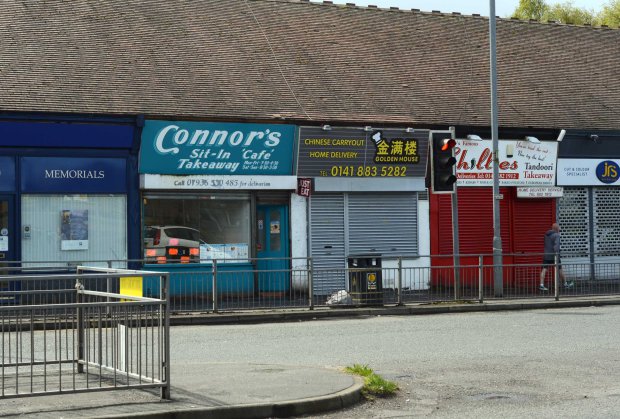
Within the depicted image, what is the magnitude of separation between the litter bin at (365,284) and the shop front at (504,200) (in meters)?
6.27

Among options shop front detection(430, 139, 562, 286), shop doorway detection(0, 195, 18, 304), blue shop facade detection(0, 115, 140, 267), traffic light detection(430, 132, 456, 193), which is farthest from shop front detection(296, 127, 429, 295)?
shop doorway detection(0, 195, 18, 304)

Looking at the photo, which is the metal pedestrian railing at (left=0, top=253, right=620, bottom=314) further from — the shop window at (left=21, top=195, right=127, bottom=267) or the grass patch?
the grass patch

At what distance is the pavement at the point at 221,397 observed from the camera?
29.4 ft

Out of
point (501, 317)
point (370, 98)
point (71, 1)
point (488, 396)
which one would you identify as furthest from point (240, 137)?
point (488, 396)

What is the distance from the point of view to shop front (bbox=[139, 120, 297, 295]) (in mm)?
24500

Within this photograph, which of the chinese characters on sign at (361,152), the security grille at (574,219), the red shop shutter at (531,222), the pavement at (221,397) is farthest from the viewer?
the security grille at (574,219)

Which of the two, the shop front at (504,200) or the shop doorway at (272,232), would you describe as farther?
the shop front at (504,200)

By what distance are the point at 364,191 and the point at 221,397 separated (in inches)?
690

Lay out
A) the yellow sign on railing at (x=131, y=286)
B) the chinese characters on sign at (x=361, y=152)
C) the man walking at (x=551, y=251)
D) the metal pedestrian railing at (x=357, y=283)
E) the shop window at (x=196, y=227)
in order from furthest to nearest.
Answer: the chinese characters on sign at (x=361, y=152) → the shop window at (x=196, y=227) → the man walking at (x=551, y=251) → the metal pedestrian railing at (x=357, y=283) → the yellow sign on railing at (x=131, y=286)

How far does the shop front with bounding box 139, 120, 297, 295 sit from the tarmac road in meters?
5.92

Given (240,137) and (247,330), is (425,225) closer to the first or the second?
(240,137)

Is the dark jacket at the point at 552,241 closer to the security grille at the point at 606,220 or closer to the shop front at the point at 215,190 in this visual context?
the security grille at the point at 606,220

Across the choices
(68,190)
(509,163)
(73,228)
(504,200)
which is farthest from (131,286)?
(504,200)

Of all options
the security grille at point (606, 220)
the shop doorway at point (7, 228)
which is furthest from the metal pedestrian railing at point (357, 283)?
the security grille at point (606, 220)
